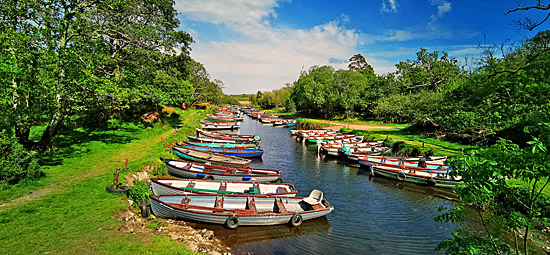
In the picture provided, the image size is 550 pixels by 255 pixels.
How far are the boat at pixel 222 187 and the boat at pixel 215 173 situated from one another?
206 centimetres

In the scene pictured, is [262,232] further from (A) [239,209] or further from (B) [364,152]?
(B) [364,152]

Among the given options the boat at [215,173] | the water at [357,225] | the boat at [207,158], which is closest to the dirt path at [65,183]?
the boat at [215,173]

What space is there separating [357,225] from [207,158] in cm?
1557

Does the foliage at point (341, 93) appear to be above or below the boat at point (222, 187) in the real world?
above

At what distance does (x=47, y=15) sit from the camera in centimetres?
1738

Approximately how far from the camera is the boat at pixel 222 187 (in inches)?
620

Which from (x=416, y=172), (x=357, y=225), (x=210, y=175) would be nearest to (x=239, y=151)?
(x=210, y=175)

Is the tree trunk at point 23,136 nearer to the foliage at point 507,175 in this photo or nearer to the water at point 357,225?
the water at point 357,225

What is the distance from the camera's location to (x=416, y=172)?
76.9ft

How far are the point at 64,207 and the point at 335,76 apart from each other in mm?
72156

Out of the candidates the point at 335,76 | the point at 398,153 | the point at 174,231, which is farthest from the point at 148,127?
the point at 335,76

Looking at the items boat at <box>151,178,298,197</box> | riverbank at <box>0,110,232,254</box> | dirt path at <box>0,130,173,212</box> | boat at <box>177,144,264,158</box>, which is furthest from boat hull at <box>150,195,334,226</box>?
boat at <box>177,144,264,158</box>

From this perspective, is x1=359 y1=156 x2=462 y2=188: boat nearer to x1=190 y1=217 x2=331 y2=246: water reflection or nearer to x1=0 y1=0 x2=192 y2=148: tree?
x1=190 y1=217 x2=331 y2=246: water reflection

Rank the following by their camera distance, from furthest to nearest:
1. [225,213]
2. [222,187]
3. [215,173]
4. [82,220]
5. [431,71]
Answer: [431,71] < [215,173] < [222,187] < [225,213] < [82,220]
